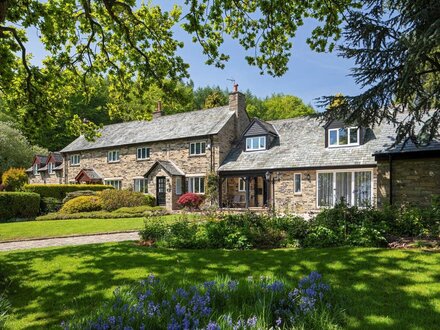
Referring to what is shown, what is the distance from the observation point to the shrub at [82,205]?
25156 mm

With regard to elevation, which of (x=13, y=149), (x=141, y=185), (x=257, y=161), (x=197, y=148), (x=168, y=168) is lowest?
(x=141, y=185)

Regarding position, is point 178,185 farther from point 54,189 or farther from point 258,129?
point 54,189

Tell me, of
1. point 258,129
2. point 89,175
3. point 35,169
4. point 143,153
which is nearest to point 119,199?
point 143,153

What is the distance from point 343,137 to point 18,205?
23.1 m

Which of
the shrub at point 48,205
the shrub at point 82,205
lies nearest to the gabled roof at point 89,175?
the shrub at point 48,205

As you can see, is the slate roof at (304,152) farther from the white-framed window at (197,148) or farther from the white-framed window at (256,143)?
the white-framed window at (197,148)

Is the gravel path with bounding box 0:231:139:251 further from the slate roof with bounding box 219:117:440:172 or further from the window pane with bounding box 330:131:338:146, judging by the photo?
the window pane with bounding box 330:131:338:146

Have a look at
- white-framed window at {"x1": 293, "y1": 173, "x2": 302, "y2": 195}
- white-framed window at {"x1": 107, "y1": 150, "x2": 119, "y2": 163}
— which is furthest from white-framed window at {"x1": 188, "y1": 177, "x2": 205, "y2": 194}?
white-framed window at {"x1": 107, "y1": 150, "x2": 119, "y2": 163}

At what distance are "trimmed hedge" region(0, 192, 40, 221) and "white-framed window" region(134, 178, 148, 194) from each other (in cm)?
994

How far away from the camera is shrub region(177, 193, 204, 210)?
27.2m

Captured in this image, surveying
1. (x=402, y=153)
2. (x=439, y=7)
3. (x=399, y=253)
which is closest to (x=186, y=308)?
(x=399, y=253)

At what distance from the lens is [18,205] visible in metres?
23.0

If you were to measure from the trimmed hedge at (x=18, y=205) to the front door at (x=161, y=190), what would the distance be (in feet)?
31.6

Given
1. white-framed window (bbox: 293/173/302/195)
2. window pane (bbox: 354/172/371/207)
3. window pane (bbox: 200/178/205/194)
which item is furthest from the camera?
window pane (bbox: 200/178/205/194)
